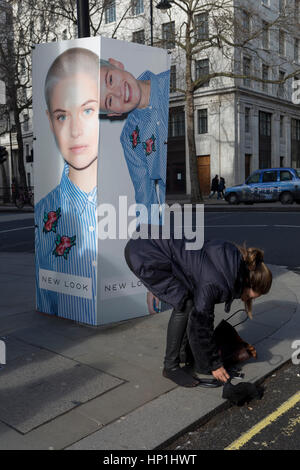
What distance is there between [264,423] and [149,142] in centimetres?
285

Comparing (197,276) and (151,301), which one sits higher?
(197,276)

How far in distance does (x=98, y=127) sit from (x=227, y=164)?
1210 inches

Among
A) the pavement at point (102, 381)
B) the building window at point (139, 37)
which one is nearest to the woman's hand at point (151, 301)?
the pavement at point (102, 381)

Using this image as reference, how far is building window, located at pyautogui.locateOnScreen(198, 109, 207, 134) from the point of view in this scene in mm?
34594

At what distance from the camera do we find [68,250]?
4.55 metres

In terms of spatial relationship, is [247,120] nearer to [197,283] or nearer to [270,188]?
[270,188]

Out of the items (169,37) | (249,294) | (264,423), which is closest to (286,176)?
(169,37)

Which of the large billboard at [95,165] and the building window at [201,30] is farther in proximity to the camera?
the building window at [201,30]

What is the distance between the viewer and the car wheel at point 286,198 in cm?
2034

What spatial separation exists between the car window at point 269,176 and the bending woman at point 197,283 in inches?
737

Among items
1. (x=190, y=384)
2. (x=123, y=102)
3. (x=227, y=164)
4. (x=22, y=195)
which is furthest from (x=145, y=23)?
(x=190, y=384)
